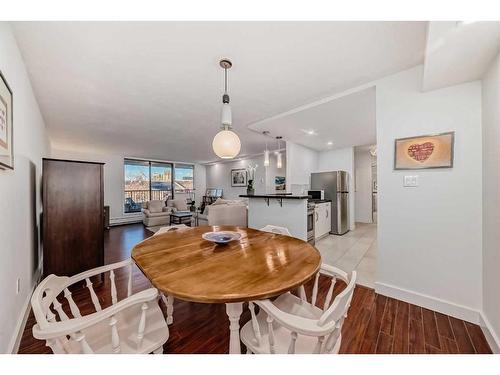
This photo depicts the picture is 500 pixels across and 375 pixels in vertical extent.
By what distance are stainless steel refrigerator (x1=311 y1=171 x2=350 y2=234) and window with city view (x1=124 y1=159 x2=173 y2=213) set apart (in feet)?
19.1

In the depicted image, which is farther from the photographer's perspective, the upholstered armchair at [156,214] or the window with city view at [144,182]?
the window with city view at [144,182]

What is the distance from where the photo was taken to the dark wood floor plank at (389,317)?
1.55 meters

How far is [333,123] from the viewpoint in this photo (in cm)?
335

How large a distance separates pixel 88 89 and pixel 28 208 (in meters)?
1.44

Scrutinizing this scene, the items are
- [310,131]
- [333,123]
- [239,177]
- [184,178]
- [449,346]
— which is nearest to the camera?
[449,346]

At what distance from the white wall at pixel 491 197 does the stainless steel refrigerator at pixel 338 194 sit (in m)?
3.15

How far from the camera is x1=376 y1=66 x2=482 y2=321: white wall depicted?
1.66 m

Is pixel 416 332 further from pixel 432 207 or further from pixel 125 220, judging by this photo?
pixel 125 220

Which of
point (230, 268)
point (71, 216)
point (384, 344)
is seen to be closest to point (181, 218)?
point (71, 216)

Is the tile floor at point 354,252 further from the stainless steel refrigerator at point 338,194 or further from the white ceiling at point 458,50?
the white ceiling at point 458,50

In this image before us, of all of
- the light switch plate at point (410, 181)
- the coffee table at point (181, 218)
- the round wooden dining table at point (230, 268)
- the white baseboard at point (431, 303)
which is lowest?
the white baseboard at point (431, 303)

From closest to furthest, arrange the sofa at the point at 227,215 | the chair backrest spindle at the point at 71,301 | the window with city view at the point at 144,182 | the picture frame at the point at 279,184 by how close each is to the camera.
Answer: the chair backrest spindle at the point at 71,301, the sofa at the point at 227,215, the picture frame at the point at 279,184, the window with city view at the point at 144,182

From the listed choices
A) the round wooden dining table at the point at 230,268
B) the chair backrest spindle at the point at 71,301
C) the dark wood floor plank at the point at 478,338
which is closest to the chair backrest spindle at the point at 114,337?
the round wooden dining table at the point at 230,268

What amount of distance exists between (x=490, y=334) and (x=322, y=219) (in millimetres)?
3058
